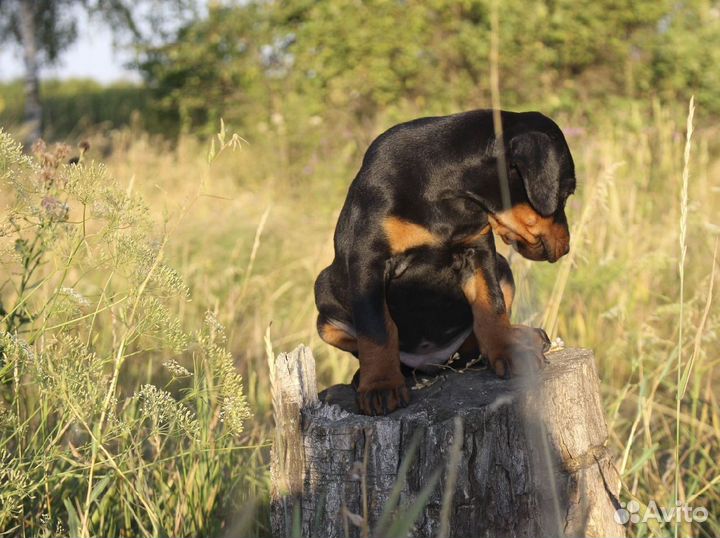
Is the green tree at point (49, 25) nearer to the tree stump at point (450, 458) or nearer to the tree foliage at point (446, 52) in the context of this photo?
the tree foliage at point (446, 52)

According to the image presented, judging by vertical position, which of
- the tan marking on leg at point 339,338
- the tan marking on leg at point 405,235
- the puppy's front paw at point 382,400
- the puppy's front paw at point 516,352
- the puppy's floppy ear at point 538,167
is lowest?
the puppy's front paw at point 382,400

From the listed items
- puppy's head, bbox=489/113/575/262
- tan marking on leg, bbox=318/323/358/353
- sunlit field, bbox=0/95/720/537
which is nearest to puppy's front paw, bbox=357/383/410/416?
sunlit field, bbox=0/95/720/537

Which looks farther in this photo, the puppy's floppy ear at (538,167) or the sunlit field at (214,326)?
the puppy's floppy ear at (538,167)

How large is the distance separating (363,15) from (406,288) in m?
9.77

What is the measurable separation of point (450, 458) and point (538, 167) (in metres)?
0.87

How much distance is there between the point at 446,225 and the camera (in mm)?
2553

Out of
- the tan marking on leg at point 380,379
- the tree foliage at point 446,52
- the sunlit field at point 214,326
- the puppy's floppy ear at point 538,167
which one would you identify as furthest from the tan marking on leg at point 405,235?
the tree foliage at point 446,52

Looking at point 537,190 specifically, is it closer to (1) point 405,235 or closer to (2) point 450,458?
(1) point 405,235

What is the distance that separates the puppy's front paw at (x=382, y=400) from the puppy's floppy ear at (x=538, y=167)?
67 centimetres

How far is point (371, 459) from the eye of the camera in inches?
88.4

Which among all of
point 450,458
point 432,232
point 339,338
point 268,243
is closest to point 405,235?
point 432,232

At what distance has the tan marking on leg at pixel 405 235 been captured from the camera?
2484 millimetres

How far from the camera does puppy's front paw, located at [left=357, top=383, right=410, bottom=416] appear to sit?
7.82 feet

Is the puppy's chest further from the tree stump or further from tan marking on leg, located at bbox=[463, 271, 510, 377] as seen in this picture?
the tree stump
